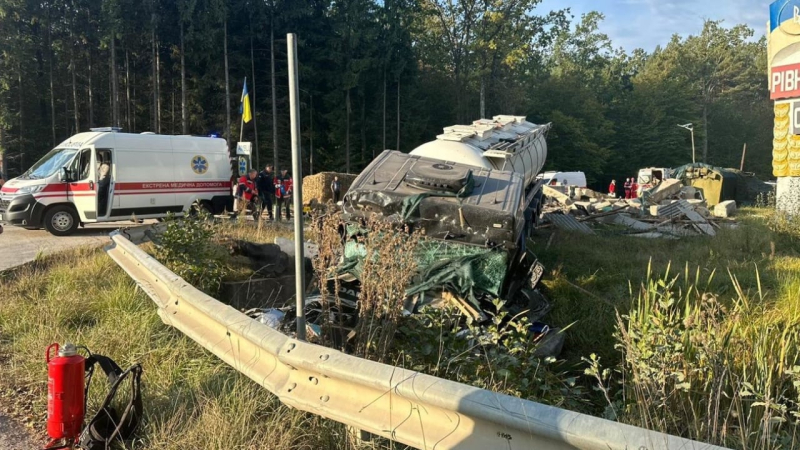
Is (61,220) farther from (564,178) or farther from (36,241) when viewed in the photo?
(564,178)

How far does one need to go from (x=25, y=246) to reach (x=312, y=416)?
9242 millimetres

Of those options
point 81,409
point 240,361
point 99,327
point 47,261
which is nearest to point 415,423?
Result: point 240,361

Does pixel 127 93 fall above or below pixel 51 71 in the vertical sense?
below

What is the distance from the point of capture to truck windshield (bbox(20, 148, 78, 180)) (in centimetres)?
1320

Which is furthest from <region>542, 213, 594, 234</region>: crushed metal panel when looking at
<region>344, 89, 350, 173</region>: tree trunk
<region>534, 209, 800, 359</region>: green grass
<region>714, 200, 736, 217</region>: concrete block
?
<region>344, 89, 350, 173</region>: tree trunk

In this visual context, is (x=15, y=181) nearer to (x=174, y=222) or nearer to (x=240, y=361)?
(x=174, y=222)

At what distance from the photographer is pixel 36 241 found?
1105 centimetres

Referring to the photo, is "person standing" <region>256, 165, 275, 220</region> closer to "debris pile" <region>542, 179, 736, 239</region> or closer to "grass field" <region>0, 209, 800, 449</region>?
"debris pile" <region>542, 179, 736, 239</region>

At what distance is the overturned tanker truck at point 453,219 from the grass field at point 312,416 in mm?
1320

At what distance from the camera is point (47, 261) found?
708 centimetres

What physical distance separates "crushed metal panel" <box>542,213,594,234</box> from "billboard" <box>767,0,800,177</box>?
579 cm

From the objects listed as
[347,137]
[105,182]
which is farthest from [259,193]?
[347,137]

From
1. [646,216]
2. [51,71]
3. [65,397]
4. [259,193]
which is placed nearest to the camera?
[65,397]

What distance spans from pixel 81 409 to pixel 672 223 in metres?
15.9
